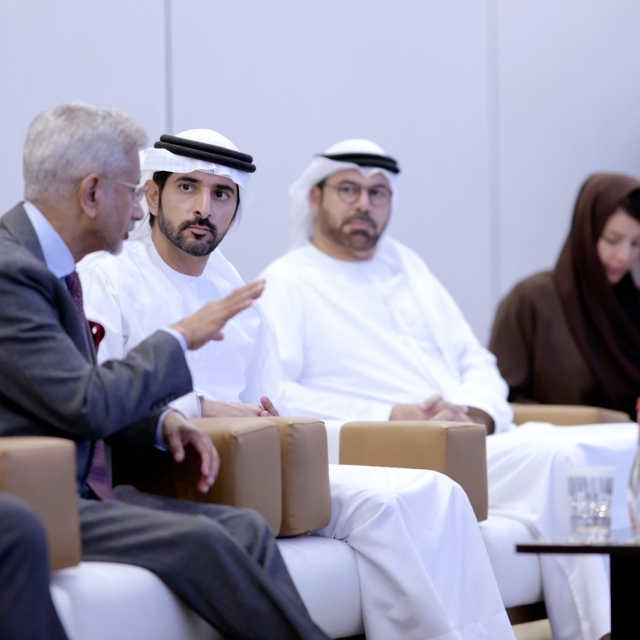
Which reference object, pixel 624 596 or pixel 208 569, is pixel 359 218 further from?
pixel 208 569

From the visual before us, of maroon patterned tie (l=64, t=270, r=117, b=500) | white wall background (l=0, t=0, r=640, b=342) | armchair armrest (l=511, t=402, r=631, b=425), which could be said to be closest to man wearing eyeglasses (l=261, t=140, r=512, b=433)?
armchair armrest (l=511, t=402, r=631, b=425)

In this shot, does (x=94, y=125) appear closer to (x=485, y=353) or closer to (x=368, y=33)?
(x=485, y=353)

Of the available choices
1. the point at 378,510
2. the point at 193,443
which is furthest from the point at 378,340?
the point at 193,443

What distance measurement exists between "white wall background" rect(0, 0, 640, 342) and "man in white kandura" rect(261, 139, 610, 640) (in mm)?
573

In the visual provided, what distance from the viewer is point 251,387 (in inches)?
154

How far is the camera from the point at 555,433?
4.56m

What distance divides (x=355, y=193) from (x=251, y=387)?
1.52 metres

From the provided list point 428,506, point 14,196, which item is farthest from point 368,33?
point 428,506

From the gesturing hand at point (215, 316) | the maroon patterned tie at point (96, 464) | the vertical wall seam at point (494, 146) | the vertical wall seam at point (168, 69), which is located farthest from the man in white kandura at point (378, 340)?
the vertical wall seam at point (494, 146)

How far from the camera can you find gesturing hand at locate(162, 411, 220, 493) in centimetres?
282

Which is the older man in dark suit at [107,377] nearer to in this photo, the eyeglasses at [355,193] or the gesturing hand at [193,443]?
the gesturing hand at [193,443]

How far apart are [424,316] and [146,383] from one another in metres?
2.60

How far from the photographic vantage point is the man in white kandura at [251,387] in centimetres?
323

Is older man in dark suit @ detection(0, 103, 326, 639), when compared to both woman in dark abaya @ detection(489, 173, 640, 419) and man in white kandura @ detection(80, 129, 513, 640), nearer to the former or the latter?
man in white kandura @ detection(80, 129, 513, 640)
